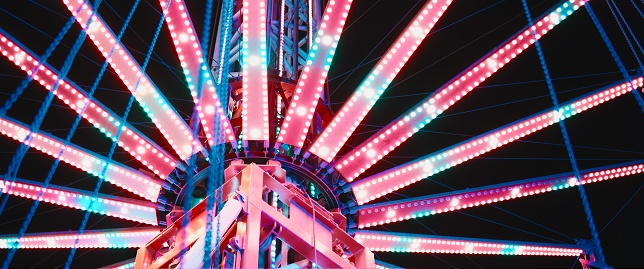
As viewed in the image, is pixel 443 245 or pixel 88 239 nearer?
pixel 88 239

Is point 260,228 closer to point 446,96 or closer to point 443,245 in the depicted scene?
point 446,96

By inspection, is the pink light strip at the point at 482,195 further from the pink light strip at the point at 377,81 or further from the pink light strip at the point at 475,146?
the pink light strip at the point at 377,81

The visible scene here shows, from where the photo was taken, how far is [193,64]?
8.20m

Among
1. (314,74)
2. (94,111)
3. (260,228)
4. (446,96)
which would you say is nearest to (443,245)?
(446,96)

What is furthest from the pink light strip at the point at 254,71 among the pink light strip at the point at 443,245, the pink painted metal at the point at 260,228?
the pink light strip at the point at 443,245

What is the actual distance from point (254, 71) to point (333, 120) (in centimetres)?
128

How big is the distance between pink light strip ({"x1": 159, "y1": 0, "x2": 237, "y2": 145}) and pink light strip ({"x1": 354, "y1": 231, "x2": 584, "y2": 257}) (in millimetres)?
2615

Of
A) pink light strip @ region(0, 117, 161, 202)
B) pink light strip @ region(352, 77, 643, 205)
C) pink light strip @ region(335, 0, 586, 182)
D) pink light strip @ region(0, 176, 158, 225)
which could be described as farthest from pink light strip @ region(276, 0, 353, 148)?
pink light strip @ region(0, 176, 158, 225)

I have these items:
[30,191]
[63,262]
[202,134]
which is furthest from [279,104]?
[63,262]

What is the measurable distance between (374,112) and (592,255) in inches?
240

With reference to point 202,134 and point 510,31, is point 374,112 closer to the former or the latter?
point 510,31

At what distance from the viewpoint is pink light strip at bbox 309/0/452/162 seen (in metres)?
8.06

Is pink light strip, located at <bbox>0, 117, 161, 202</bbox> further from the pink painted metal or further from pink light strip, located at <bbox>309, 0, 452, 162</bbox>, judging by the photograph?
pink light strip, located at <bbox>309, 0, 452, 162</bbox>

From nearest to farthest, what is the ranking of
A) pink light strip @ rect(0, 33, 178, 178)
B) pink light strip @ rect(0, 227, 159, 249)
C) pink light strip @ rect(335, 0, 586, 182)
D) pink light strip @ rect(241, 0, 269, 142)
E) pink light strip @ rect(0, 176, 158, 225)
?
pink light strip @ rect(241, 0, 269, 142) < pink light strip @ rect(0, 33, 178, 178) < pink light strip @ rect(335, 0, 586, 182) < pink light strip @ rect(0, 176, 158, 225) < pink light strip @ rect(0, 227, 159, 249)
